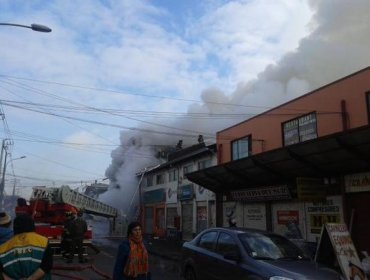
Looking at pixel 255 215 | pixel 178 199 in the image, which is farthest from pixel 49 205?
pixel 178 199

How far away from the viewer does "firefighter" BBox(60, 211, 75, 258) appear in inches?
684

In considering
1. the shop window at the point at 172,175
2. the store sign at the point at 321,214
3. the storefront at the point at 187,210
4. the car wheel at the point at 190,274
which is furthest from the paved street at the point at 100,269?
the shop window at the point at 172,175

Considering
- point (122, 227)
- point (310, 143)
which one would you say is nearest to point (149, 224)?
point (122, 227)

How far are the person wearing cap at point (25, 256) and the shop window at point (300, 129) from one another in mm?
15453

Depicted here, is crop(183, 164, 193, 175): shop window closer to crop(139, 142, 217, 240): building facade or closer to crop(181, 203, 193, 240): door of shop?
crop(139, 142, 217, 240): building facade

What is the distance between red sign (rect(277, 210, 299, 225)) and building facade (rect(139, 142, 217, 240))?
23.5ft

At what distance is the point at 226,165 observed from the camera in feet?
66.7

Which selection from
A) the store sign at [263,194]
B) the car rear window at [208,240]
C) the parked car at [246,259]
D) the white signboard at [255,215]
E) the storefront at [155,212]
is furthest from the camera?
the storefront at [155,212]

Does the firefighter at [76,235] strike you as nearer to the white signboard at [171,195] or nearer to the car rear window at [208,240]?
the car rear window at [208,240]

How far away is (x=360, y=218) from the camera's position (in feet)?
50.4

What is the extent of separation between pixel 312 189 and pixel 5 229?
11982mm

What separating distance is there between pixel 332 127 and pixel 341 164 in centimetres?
303

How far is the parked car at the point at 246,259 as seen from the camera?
789 cm

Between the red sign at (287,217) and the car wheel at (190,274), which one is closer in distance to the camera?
the car wheel at (190,274)
